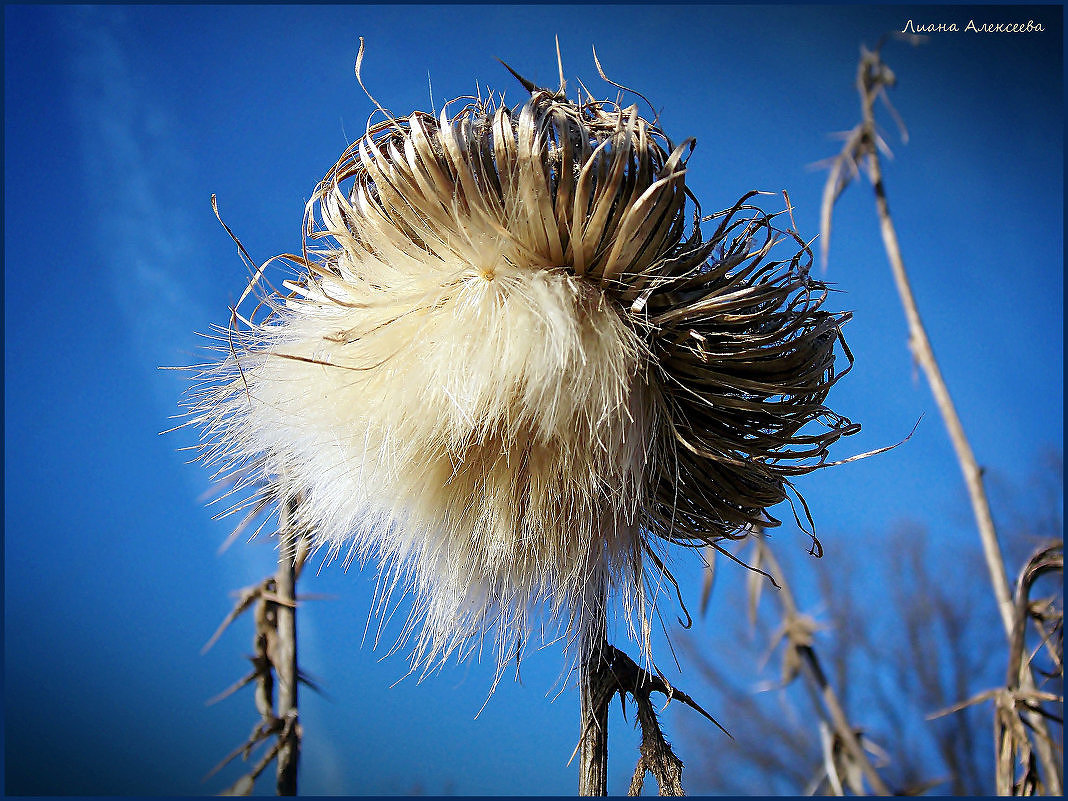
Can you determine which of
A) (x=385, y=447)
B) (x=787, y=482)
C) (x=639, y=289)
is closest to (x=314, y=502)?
(x=385, y=447)

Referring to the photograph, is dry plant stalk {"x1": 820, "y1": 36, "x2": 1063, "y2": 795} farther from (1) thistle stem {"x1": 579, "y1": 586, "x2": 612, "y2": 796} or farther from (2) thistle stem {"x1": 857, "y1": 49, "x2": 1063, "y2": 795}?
(1) thistle stem {"x1": 579, "y1": 586, "x2": 612, "y2": 796}

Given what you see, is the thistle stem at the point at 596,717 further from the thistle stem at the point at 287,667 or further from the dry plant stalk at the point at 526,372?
the thistle stem at the point at 287,667

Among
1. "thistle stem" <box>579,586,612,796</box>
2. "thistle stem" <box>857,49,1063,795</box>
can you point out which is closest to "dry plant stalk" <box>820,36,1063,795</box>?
"thistle stem" <box>857,49,1063,795</box>

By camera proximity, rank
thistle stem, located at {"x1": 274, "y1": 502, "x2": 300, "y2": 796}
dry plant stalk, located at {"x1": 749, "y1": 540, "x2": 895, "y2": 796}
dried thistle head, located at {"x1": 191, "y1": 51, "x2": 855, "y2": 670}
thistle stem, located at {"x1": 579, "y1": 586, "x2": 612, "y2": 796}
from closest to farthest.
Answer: dried thistle head, located at {"x1": 191, "y1": 51, "x2": 855, "y2": 670}, thistle stem, located at {"x1": 579, "y1": 586, "x2": 612, "y2": 796}, thistle stem, located at {"x1": 274, "y1": 502, "x2": 300, "y2": 796}, dry plant stalk, located at {"x1": 749, "y1": 540, "x2": 895, "y2": 796}

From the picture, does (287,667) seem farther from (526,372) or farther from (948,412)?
(948,412)

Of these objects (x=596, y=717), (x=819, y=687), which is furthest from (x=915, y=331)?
(x=596, y=717)

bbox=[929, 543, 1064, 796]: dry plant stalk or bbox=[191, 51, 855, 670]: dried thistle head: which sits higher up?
bbox=[191, 51, 855, 670]: dried thistle head

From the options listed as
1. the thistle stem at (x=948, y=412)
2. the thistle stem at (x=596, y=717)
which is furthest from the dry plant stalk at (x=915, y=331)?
the thistle stem at (x=596, y=717)
